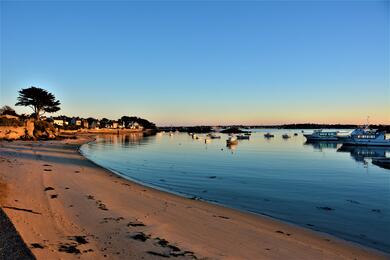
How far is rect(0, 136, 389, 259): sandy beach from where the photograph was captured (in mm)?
8711

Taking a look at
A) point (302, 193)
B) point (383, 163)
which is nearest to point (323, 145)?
point (383, 163)

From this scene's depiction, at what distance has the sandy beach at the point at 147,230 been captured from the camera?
871 centimetres

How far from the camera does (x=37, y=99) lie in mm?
86312

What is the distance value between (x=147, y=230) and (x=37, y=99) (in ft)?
278

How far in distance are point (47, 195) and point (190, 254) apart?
904 centimetres

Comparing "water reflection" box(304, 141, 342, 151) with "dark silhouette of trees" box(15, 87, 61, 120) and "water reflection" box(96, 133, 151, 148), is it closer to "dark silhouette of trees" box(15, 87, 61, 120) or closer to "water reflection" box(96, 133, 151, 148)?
"water reflection" box(96, 133, 151, 148)

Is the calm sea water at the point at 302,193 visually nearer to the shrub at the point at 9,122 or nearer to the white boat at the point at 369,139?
the shrub at the point at 9,122

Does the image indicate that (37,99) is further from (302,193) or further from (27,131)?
(302,193)

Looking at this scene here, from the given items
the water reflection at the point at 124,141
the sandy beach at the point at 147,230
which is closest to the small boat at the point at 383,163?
the sandy beach at the point at 147,230

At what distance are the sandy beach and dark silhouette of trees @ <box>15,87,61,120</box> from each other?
7627 centimetres

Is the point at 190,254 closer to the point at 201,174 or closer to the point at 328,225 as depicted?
the point at 328,225

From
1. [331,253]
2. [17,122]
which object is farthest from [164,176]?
[17,122]

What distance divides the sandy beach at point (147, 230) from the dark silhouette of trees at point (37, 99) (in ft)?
250

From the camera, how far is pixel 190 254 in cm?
872
